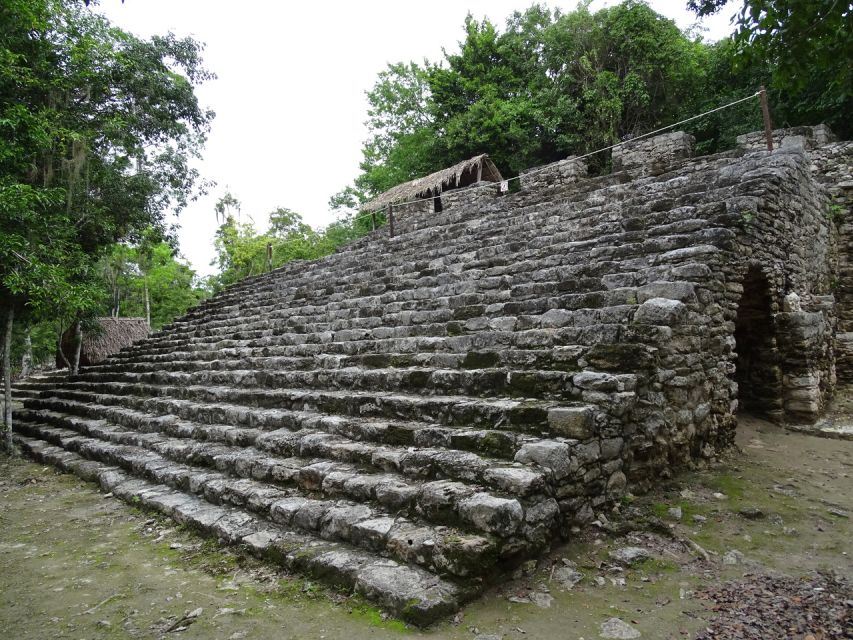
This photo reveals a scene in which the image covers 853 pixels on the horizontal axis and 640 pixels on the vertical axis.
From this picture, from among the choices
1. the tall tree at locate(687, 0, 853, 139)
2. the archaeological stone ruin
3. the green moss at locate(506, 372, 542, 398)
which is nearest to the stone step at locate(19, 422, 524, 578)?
the archaeological stone ruin

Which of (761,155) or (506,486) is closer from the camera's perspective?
(506,486)

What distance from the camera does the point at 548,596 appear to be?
2.28 meters

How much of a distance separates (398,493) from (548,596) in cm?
97

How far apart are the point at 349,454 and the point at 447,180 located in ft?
34.9

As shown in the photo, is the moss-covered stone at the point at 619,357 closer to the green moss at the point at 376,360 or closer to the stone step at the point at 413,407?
the stone step at the point at 413,407

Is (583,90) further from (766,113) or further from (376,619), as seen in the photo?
(376,619)

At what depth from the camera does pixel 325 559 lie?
260 centimetres

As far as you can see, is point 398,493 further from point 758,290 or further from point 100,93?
point 100,93

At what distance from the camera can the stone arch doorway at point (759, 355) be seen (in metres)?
5.21

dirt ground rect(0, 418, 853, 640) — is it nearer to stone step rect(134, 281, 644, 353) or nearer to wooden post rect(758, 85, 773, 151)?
stone step rect(134, 281, 644, 353)

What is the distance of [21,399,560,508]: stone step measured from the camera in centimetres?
264

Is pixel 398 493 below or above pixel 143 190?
below

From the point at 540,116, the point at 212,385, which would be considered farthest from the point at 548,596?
the point at 540,116

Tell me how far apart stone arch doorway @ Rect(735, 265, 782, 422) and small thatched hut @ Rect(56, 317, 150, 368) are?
41.4ft
